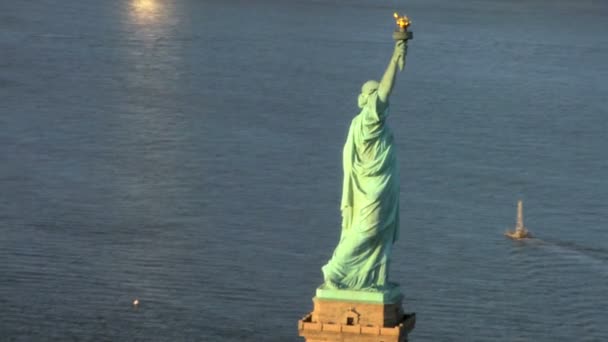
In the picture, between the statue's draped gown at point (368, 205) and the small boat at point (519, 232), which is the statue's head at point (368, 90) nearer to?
the statue's draped gown at point (368, 205)

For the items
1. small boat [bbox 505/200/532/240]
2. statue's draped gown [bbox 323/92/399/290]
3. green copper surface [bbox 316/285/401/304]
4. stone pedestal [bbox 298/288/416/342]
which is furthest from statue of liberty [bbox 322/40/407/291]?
small boat [bbox 505/200/532/240]

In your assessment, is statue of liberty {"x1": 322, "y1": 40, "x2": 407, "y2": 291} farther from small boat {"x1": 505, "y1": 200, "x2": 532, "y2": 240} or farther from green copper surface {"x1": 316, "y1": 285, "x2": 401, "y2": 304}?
small boat {"x1": 505, "y1": 200, "x2": 532, "y2": 240}

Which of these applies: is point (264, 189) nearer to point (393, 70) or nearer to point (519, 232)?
point (519, 232)

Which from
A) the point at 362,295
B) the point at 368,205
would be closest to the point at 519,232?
the point at 368,205

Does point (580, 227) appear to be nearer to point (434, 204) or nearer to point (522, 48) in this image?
point (434, 204)

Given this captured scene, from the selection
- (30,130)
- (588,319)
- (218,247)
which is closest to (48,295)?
(218,247)

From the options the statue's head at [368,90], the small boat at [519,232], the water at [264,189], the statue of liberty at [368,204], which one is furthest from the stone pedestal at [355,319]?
the small boat at [519,232]

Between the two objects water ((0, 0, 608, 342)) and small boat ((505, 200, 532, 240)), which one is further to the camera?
small boat ((505, 200, 532, 240))
